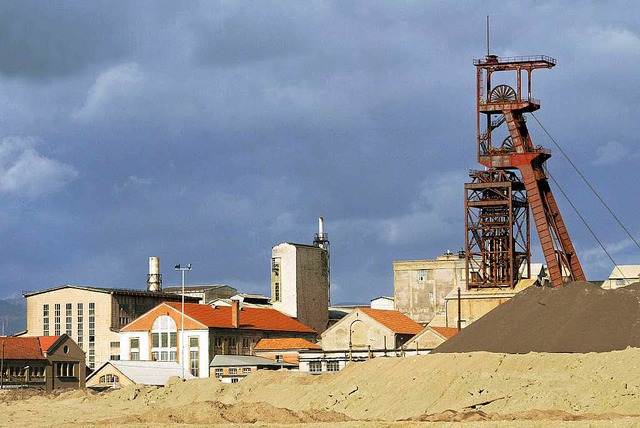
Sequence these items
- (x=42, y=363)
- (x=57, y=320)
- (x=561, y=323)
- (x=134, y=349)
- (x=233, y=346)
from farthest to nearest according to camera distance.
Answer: (x=57, y=320) → (x=233, y=346) → (x=134, y=349) → (x=42, y=363) → (x=561, y=323)

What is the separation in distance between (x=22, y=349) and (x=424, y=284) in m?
43.6

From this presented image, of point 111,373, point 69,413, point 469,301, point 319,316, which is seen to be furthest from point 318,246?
point 69,413

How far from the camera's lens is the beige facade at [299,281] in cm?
11894

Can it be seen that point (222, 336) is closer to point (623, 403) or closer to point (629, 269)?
point (629, 269)

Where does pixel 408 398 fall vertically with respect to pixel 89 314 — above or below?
below

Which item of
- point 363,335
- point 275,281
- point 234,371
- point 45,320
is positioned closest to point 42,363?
point 234,371

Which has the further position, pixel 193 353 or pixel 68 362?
pixel 68 362

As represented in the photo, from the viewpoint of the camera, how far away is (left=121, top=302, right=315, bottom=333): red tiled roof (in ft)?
331

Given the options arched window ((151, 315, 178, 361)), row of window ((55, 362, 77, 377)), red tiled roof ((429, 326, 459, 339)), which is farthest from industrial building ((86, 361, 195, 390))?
red tiled roof ((429, 326, 459, 339))

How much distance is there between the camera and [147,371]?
88812mm

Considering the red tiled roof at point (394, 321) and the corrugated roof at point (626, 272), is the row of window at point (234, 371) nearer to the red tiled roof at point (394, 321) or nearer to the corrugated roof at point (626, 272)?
the red tiled roof at point (394, 321)

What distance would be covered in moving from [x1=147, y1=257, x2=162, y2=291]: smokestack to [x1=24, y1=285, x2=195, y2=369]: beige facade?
10793 mm

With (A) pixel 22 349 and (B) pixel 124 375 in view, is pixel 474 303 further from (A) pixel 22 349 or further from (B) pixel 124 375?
(A) pixel 22 349

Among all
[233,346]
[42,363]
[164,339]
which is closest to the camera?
[42,363]
